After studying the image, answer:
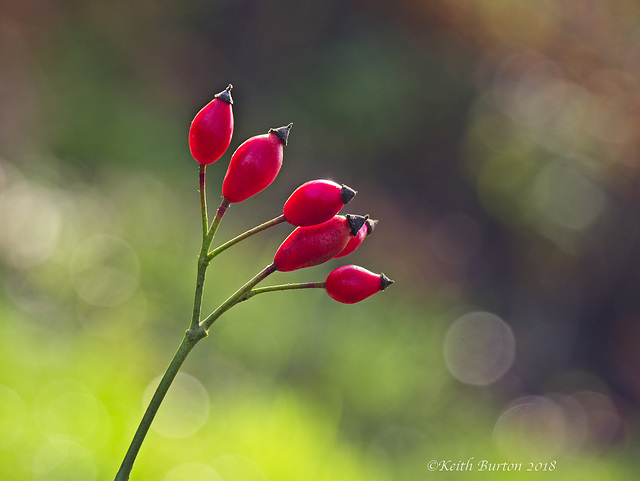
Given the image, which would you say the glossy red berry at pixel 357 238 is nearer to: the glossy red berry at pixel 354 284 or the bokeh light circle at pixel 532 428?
the glossy red berry at pixel 354 284

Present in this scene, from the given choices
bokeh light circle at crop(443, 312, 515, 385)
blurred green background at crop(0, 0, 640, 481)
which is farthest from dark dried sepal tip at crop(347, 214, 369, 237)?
bokeh light circle at crop(443, 312, 515, 385)

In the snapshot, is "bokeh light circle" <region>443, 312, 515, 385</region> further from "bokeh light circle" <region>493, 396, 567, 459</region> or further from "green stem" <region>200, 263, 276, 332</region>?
"green stem" <region>200, 263, 276, 332</region>

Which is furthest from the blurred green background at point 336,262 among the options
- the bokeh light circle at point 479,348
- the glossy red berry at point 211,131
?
the glossy red berry at point 211,131

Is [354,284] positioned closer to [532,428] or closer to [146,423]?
[146,423]

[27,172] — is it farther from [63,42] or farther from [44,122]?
[63,42]

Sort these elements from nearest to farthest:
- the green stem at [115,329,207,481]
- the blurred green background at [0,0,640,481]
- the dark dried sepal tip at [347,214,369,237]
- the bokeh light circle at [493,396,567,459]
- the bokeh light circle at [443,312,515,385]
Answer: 1. the green stem at [115,329,207,481]
2. the dark dried sepal tip at [347,214,369,237]
3. the blurred green background at [0,0,640,481]
4. the bokeh light circle at [493,396,567,459]
5. the bokeh light circle at [443,312,515,385]

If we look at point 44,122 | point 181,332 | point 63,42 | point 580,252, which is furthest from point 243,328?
point 63,42

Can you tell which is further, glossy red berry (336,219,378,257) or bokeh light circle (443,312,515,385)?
bokeh light circle (443,312,515,385)

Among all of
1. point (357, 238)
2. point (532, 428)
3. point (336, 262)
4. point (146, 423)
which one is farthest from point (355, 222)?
point (336, 262)
